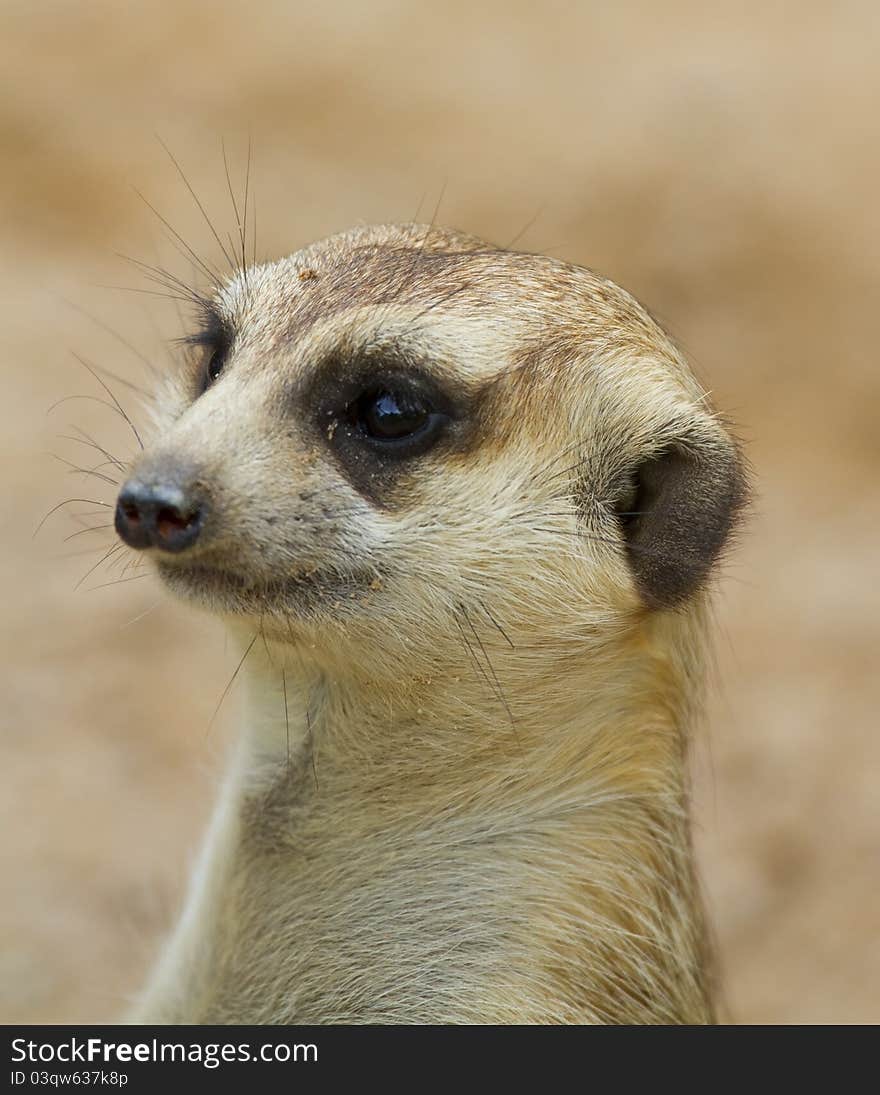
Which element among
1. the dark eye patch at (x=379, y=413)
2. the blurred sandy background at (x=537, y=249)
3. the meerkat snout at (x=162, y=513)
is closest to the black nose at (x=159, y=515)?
the meerkat snout at (x=162, y=513)

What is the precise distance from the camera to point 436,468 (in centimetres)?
305

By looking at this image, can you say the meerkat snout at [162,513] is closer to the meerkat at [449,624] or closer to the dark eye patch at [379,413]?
the meerkat at [449,624]

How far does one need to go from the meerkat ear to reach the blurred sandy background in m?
2.82

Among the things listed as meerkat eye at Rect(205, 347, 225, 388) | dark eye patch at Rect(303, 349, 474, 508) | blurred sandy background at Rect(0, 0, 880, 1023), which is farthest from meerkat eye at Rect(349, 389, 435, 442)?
blurred sandy background at Rect(0, 0, 880, 1023)

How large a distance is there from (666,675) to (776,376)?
5.70m

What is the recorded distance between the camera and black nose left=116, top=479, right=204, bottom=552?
9.15ft

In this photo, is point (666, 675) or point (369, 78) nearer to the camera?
point (666, 675)

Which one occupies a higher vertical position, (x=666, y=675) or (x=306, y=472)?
(x=306, y=472)

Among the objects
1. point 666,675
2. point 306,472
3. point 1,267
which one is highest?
point 1,267

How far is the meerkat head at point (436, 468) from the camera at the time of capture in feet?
9.57

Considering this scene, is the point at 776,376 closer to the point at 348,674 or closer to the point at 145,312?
the point at 145,312

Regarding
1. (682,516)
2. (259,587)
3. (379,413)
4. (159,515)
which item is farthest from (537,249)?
(159,515)

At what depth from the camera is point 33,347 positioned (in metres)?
8.04

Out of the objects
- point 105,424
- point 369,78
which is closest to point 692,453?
point 105,424
